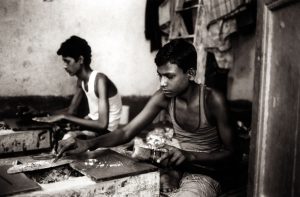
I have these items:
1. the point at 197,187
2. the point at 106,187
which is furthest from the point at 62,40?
the point at 106,187

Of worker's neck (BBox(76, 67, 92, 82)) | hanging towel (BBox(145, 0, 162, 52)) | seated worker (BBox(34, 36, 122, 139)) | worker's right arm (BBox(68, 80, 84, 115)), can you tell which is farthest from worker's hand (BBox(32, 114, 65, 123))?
hanging towel (BBox(145, 0, 162, 52))

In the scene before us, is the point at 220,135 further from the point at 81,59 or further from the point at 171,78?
the point at 81,59

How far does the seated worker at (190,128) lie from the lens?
2264 millimetres

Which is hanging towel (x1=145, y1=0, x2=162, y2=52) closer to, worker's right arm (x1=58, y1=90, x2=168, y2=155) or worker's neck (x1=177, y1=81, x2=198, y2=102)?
worker's right arm (x1=58, y1=90, x2=168, y2=155)

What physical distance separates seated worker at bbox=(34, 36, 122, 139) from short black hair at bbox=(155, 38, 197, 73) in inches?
54.1

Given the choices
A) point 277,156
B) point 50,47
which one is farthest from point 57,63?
point 277,156

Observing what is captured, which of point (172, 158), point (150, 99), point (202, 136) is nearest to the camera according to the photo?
point (172, 158)

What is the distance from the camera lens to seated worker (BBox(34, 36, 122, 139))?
3574mm

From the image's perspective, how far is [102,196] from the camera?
5.68 feet

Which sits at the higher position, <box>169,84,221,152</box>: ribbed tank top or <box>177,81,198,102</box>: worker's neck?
<box>177,81,198,102</box>: worker's neck

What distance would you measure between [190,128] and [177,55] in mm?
586

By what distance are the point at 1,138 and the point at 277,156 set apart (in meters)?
2.61

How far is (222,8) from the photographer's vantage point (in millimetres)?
3898

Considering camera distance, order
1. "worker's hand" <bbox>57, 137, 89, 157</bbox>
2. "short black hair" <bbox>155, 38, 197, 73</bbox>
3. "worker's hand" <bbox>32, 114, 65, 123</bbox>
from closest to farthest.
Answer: "worker's hand" <bbox>57, 137, 89, 157</bbox>
"short black hair" <bbox>155, 38, 197, 73</bbox>
"worker's hand" <bbox>32, 114, 65, 123</bbox>
